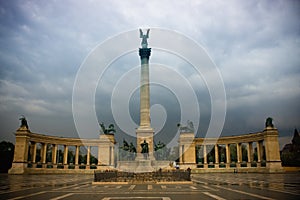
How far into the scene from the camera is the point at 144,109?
56156 millimetres

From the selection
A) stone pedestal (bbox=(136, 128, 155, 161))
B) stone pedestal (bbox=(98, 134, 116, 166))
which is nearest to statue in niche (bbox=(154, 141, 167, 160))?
stone pedestal (bbox=(136, 128, 155, 161))

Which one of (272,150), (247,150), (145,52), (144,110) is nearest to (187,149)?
(247,150)

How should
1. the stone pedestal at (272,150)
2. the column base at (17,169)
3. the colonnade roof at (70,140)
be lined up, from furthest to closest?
the colonnade roof at (70,140) → the column base at (17,169) → the stone pedestal at (272,150)

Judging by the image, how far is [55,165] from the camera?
6425 cm

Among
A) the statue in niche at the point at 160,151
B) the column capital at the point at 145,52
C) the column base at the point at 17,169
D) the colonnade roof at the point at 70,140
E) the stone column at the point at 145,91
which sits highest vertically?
the column capital at the point at 145,52

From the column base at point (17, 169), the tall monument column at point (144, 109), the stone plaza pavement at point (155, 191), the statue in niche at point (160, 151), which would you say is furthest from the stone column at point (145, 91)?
the stone plaza pavement at point (155, 191)

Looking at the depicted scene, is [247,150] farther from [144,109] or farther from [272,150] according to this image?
[144,109]

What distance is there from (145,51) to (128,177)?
3589cm

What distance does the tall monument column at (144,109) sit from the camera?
2115 inches

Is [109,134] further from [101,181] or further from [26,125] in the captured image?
[101,181]

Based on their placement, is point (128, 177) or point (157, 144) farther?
point (157, 144)

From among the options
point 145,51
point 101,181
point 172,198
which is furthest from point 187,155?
point 172,198

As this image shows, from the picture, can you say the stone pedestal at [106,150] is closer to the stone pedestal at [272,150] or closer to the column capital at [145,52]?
the column capital at [145,52]

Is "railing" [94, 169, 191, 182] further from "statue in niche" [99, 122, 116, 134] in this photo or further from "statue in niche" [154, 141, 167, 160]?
"statue in niche" [99, 122, 116, 134]
